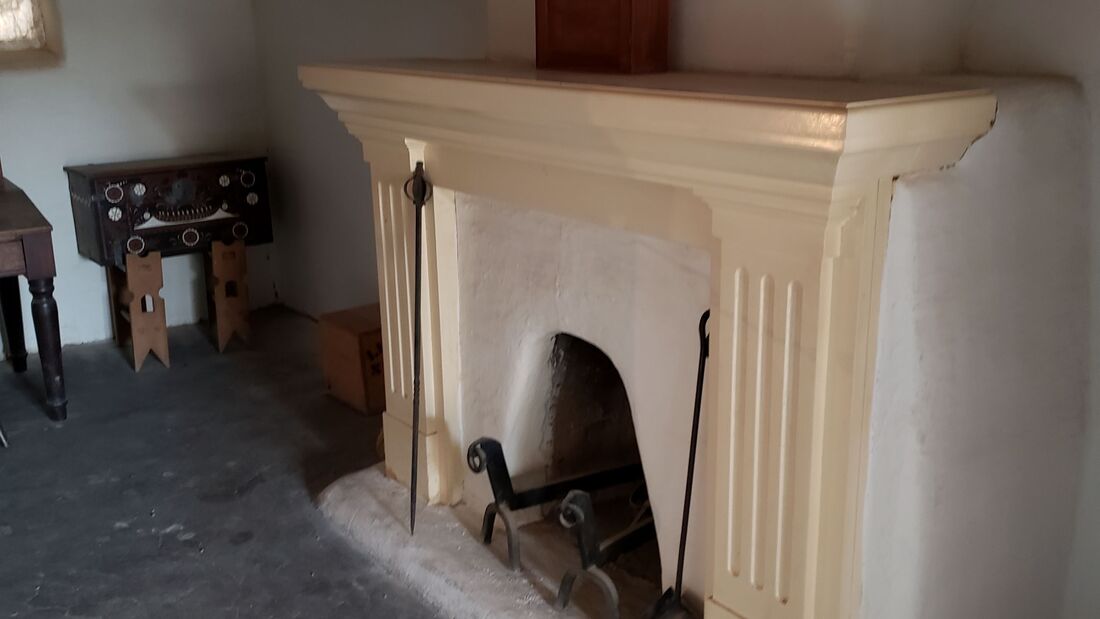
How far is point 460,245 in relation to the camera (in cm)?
234

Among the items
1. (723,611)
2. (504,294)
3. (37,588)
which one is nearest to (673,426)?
(723,611)

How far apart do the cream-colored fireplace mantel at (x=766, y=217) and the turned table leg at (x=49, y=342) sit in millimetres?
1838

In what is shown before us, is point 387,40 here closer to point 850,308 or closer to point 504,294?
point 504,294

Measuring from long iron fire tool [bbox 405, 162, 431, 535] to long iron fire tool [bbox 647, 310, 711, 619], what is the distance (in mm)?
691

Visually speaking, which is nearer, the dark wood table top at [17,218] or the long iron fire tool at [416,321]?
the long iron fire tool at [416,321]

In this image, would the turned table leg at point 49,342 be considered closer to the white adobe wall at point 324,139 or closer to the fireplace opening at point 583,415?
the white adobe wall at point 324,139

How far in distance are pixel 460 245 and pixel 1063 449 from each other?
50.5 inches

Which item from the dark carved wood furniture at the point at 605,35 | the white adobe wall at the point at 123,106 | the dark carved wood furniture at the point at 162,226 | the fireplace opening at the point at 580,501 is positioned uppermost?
the dark carved wood furniture at the point at 605,35

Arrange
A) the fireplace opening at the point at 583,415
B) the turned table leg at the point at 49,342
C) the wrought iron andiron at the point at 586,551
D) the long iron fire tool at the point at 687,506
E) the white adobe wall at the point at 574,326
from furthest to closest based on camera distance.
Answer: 1. the turned table leg at the point at 49,342
2. the fireplace opening at the point at 583,415
3. the wrought iron andiron at the point at 586,551
4. the white adobe wall at the point at 574,326
5. the long iron fire tool at the point at 687,506

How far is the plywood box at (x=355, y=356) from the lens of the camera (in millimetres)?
3258

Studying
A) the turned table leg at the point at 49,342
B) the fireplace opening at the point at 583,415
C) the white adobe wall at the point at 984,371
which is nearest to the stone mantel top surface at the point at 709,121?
the white adobe wall at the point at 984,371

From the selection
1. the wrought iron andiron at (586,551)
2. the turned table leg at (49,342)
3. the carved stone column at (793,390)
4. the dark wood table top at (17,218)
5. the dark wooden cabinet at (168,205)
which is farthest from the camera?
the dark wooden cabinet at (168,205)

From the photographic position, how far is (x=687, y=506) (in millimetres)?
1856

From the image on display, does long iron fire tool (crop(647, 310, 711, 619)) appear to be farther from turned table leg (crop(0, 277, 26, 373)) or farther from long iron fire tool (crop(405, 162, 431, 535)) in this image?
turned table leg (crop(0, 277, 26, 373))
